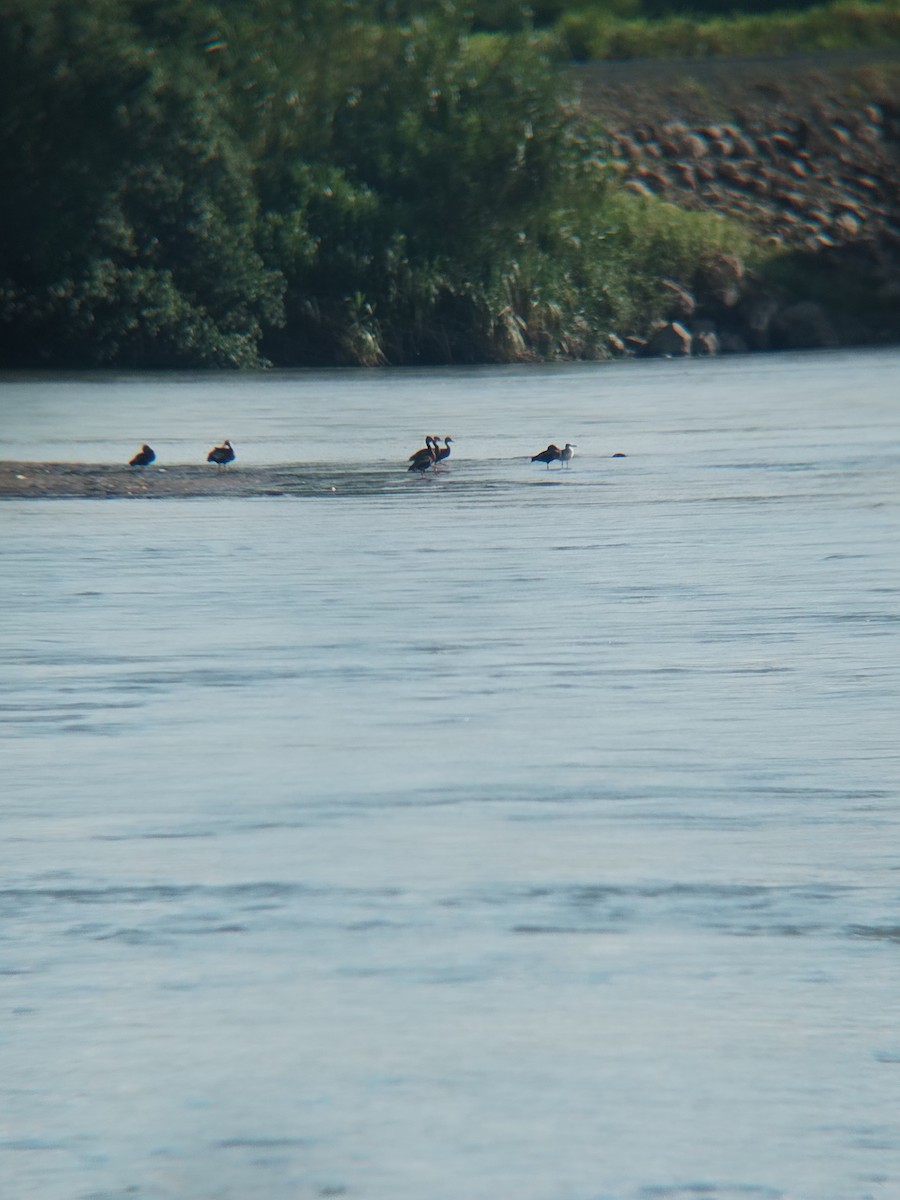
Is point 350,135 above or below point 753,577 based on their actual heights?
above

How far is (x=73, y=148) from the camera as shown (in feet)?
112

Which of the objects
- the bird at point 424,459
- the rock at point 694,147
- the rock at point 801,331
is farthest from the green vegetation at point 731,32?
the bird at point 424,459

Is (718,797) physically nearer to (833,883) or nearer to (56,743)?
(833,883)

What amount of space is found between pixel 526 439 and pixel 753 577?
9.58 m

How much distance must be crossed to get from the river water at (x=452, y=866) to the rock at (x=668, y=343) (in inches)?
1036

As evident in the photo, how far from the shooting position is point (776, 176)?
5194 centimetres

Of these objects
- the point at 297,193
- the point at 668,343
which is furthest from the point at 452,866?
the point at 668,343

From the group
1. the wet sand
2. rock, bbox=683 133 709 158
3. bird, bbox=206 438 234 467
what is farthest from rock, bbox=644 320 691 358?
bird, bbox=206 438 234 467

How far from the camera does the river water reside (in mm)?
3789

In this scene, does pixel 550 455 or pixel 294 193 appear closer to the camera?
pixel 550 455

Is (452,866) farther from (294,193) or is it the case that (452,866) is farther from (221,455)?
(294,193)

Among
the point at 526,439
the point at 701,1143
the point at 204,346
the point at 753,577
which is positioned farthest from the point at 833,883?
the point at 204,346

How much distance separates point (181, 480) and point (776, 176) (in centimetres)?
3816

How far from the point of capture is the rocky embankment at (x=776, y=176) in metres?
41.3
